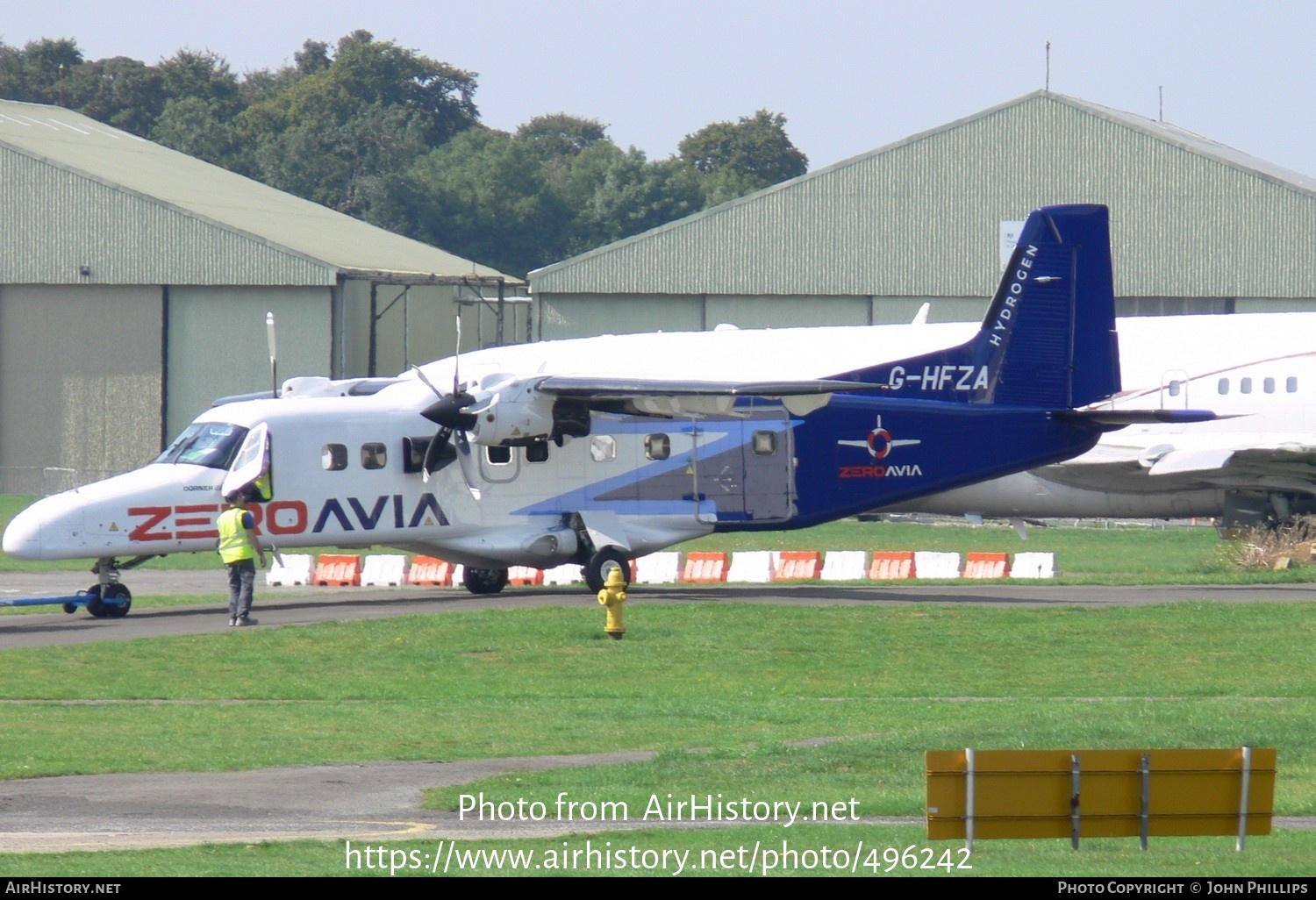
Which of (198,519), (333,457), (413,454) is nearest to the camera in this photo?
(198,519)

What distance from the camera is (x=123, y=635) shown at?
2214 centimetres

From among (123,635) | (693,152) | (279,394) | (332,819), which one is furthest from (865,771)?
(693,152)

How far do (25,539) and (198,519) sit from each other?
7.66 feet

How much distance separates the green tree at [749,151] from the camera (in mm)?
118688

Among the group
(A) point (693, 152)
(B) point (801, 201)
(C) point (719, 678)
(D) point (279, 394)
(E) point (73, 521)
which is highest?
(A) point (693, 152)

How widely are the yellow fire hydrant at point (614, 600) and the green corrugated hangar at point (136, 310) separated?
32.4 metres

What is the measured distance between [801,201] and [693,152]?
68.7 meters

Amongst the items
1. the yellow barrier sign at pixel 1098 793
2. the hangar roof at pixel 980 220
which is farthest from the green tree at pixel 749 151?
the yellow barrier sign at pixel 1098 793

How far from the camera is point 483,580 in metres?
28.0

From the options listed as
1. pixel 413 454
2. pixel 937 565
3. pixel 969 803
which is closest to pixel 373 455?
pixel 413 454

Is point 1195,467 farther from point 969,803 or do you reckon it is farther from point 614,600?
point 969,803

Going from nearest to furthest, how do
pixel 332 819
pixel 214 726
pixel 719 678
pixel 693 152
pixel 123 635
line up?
pixel 332 819, pixel 214 726, pixel 719 678, pixel 123 635, pixel 693 152

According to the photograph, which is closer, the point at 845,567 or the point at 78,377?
the point at 845,567

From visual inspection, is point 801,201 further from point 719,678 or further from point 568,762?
point 568,762
